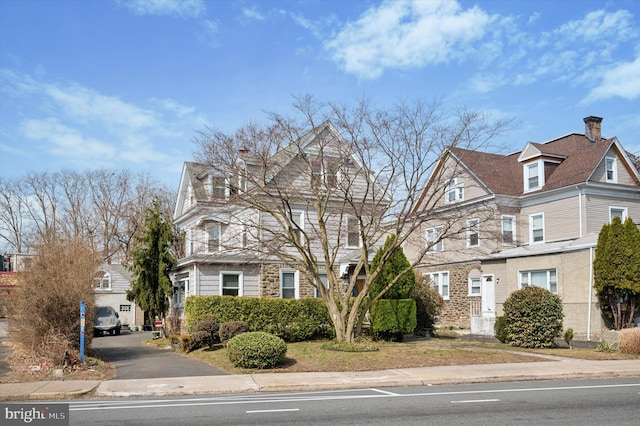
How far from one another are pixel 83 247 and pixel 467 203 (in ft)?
76.6

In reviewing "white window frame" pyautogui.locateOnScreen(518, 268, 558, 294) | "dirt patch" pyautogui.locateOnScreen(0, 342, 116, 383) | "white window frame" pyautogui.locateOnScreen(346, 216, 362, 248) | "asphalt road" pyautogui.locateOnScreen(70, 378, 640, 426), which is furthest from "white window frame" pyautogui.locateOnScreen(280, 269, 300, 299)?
"asphalt road" pyautogui.locateOnScreen(70, 378, 640, 426)

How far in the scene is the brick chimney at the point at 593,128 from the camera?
37219mm

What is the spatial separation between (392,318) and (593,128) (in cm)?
2053

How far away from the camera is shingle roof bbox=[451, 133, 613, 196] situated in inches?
1309

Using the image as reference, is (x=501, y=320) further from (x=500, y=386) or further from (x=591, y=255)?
(x=500, y=386)

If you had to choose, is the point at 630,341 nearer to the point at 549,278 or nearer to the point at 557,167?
the point at 549,278

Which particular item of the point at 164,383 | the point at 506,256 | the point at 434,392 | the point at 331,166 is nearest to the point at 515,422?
the point at 434,392

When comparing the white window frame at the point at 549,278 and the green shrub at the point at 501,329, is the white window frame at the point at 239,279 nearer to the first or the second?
the green shrub at the point at 501,329

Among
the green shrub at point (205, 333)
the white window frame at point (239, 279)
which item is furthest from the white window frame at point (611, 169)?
the green shrub at point (205, 333)

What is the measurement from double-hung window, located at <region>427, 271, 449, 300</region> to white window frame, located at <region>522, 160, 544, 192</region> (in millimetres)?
7050

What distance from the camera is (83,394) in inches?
532

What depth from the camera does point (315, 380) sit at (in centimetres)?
1556

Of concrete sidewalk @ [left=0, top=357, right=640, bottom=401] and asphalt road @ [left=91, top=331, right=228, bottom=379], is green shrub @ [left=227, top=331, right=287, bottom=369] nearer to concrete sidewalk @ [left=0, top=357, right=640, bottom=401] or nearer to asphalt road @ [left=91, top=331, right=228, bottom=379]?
asphalt road @ [left=91, top=331, right=228, bottom=379]

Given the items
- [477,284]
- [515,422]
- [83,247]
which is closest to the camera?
[515,422]
